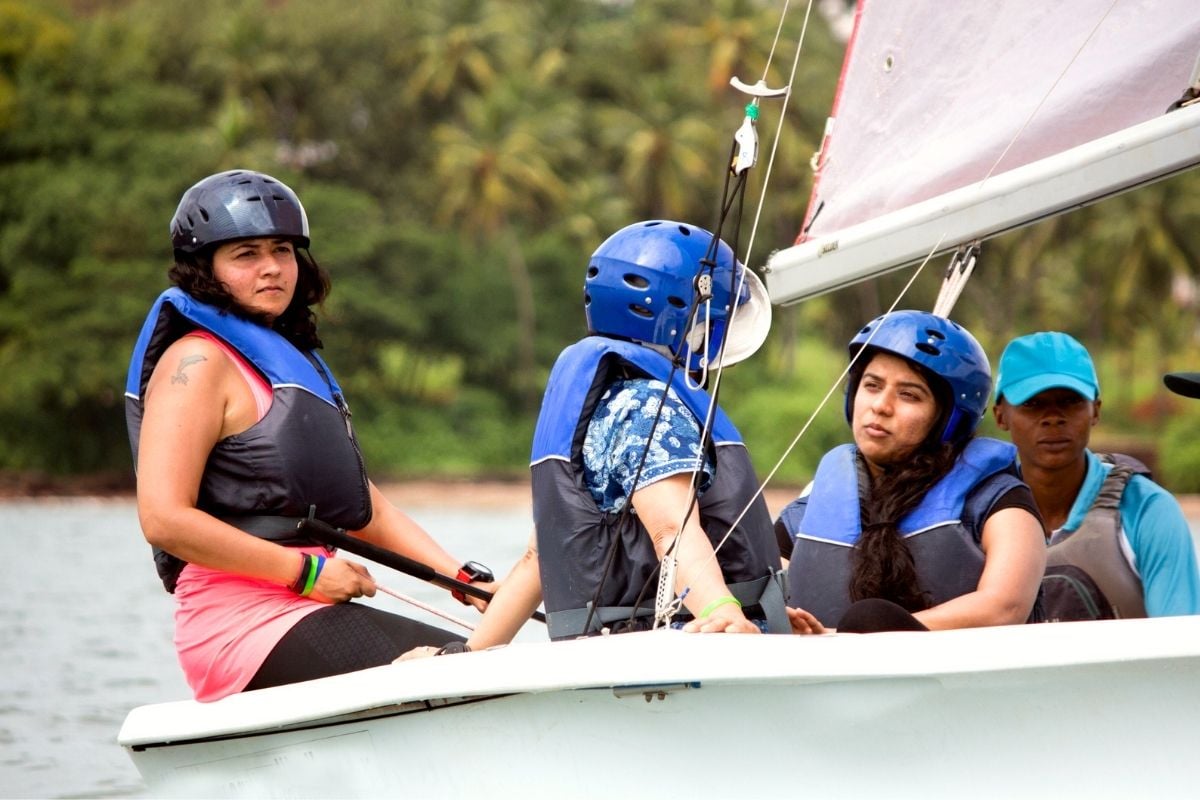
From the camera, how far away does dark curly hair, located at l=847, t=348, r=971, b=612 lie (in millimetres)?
3926

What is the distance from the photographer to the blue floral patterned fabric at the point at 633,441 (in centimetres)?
347

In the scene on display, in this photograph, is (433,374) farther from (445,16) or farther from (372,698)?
(372,698)

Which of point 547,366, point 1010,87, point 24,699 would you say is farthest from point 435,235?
point 1010,87

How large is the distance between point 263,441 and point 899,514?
1.40 meters

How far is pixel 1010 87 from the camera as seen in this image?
454 centimetres

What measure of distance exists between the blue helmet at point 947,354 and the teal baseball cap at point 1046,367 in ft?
1.63

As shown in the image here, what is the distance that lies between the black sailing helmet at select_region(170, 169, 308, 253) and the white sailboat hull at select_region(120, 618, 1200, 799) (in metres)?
1.10

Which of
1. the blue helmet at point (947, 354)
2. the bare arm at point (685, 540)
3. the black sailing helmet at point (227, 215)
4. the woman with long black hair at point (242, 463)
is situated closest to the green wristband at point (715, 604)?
the bare arm at point (685, 540)

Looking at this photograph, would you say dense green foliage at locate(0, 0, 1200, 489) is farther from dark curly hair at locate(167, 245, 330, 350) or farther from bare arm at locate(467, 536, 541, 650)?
bare arm at locate(467, 536, 541, 650)

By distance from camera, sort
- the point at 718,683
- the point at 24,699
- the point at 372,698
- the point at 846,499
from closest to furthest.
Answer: the point at 718,683 < the point at 372,698 < the point at 846,499 < the point at 24,699

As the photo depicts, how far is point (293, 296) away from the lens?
14.5ft

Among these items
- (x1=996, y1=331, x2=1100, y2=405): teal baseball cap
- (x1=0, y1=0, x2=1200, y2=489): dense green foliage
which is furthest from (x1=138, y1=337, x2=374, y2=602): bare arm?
(x1=0, y1=0, x2=1200, y2=489): dense green foliage

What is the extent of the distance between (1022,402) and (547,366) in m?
45.1

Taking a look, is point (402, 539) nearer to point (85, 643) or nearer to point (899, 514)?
point (899, 514)
